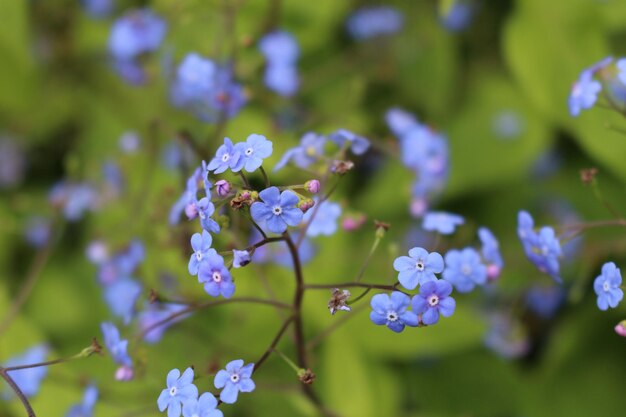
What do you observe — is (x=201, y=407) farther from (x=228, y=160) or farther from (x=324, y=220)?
(x=324, y=220)

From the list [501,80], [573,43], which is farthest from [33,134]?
[573,43]

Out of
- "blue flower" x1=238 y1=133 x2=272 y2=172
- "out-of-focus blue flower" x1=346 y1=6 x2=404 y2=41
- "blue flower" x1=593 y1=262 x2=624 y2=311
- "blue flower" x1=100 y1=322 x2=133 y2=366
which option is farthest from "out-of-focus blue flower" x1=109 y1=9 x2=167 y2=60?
"blue flower" x1=593 y1=262 x2=624 y2=311

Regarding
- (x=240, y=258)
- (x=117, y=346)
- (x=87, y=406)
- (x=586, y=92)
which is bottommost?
(x=87, y=406)

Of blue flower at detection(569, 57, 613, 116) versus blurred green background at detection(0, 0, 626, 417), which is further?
blurred green background at detection(0, 0, 626, 417)

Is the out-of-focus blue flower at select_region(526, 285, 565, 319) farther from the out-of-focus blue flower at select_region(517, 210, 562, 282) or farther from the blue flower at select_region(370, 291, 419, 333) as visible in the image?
the blue flower at select_region(370, 291, 419, 333)

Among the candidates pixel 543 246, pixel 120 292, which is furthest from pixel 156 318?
pixel 543 246

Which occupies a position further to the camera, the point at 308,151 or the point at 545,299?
the point at 545,299

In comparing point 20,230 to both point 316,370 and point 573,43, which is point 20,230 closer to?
point 316,370
